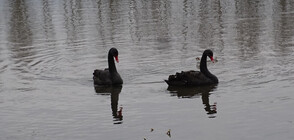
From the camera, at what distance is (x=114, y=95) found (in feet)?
39.0

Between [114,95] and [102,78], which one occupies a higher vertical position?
[102,78]

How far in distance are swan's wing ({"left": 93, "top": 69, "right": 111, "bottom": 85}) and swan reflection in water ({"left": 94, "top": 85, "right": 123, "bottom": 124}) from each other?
100 mm

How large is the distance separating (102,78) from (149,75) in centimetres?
109

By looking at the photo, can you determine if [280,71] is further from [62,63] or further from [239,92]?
[62,63]

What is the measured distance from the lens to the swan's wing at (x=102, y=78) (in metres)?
12.7

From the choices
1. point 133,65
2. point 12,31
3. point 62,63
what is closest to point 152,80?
point 133,65

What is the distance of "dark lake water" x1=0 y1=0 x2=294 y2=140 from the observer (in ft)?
30.0

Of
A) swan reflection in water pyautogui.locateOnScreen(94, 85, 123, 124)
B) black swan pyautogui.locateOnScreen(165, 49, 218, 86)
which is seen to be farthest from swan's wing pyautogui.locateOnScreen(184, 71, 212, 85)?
swan reflection in water pyautogui.locateOnScreen(94, 85, 123, 124)

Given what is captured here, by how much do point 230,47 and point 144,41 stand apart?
9.48ft

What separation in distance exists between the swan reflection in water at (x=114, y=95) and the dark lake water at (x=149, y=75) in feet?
0.06

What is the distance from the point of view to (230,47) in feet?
53.1

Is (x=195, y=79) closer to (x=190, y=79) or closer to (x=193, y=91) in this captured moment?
(x=190, y=79)

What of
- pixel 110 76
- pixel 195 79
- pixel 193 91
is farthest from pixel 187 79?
pixel 110 76

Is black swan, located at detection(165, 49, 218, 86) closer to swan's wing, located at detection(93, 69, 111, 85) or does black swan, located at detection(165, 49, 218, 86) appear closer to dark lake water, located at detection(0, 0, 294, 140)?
dark lake water, located at detection(0, 0, 294, 140)
